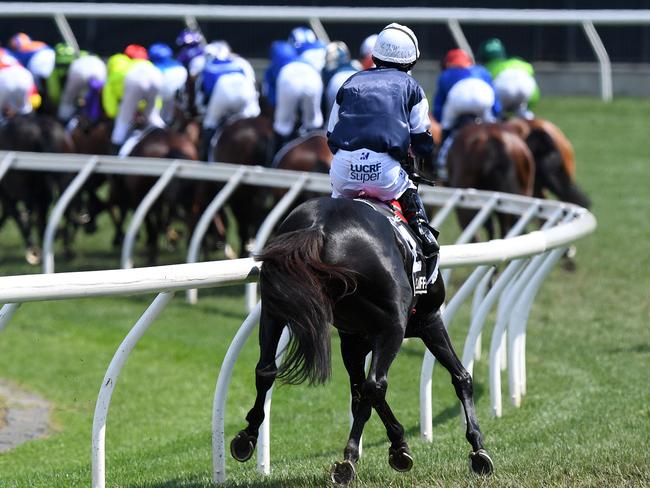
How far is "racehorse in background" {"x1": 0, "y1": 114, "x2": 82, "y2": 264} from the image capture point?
488 inches

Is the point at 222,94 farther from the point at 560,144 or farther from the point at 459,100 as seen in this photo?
the point at 560,144

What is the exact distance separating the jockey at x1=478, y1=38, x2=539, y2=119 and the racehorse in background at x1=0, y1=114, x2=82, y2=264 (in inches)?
159

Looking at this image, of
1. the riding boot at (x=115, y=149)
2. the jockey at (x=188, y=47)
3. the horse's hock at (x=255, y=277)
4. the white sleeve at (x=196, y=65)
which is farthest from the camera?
the jockey at (x=188, y=47)

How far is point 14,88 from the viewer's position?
12828 mm

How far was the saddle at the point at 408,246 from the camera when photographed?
493 centimetres

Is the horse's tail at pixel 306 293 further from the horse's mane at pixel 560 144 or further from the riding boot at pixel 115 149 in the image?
the riding boot at pixel 115 149

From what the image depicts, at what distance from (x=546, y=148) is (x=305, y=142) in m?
2.38

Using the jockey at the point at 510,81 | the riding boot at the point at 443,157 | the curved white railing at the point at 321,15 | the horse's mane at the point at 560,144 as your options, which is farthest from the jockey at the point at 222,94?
the curved white railing at the point at 321,15

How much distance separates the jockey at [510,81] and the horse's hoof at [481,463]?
27.5ft

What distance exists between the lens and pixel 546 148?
41.1 ft

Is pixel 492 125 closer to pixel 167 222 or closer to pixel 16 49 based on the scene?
pixel 167 222

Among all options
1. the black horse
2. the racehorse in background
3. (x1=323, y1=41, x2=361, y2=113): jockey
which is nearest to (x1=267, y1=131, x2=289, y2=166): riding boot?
(x1=323, y1=41, x2=361, y2=113): jockey

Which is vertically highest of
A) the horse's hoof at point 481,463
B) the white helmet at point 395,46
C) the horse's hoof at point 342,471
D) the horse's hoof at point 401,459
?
the white helmet at point 395,46

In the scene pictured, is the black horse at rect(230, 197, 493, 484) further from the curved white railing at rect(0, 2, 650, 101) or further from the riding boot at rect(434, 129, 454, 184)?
the curved white railing at rect(0, 2, 650, 101)
